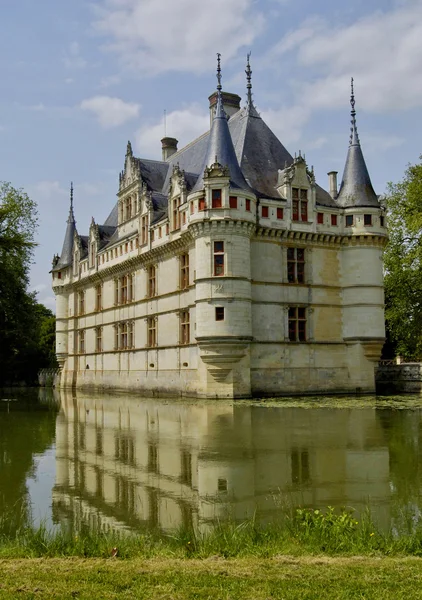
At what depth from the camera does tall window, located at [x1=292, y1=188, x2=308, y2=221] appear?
102 feet

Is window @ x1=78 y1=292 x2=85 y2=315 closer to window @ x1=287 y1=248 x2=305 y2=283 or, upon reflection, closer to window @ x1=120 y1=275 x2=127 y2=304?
window @ x1=120 y1=275 x2=127 y2=304

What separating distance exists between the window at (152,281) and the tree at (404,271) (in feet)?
45.8

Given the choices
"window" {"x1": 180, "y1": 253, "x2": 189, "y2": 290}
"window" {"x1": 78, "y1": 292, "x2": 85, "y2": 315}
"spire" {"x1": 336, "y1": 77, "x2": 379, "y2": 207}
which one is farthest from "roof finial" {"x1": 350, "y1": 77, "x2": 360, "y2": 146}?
"window" {"x1": 78, "y1": 292, "x2": 85, "y2": 315}

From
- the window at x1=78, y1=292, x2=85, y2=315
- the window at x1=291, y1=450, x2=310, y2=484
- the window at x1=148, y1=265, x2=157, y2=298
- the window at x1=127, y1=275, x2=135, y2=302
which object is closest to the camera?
the window at x1=291, y1=450, x2=310, y2=484

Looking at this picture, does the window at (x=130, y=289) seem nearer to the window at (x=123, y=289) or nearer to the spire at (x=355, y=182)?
the window at (x=123, y=289)

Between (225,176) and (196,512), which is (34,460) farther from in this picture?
(225,176)

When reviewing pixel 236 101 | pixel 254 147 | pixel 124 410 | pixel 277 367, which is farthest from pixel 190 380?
pixel 236 101

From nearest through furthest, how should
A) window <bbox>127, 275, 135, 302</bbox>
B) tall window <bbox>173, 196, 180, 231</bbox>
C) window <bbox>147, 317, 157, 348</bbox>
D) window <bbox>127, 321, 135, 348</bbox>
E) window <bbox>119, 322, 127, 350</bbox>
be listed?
tall window <bbox>173, 196, 180, 231</bbox> → window <bbox>147, 317, 157, 348</bbox> → window <bbox>127, 321, 135, 348</bbox> → window <bbox>127, 275, 135, 302</bbox> → window <bbox>119, 322, 127, 350</bbox>

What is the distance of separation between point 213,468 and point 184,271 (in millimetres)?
21611

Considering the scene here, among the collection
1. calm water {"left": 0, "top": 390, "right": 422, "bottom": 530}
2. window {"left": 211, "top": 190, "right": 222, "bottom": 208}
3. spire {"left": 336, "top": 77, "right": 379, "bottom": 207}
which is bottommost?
Result: calm water {"left": 0, "top": 390, "right": 422, "bottom": 530}

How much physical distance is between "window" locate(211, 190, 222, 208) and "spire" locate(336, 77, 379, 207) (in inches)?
286

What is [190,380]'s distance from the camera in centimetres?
3023

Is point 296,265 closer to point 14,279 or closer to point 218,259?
point 218,259

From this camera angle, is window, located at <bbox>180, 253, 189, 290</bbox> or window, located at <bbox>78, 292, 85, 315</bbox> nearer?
window, located at <bbox>180, 253, 189, 290</bbox>
